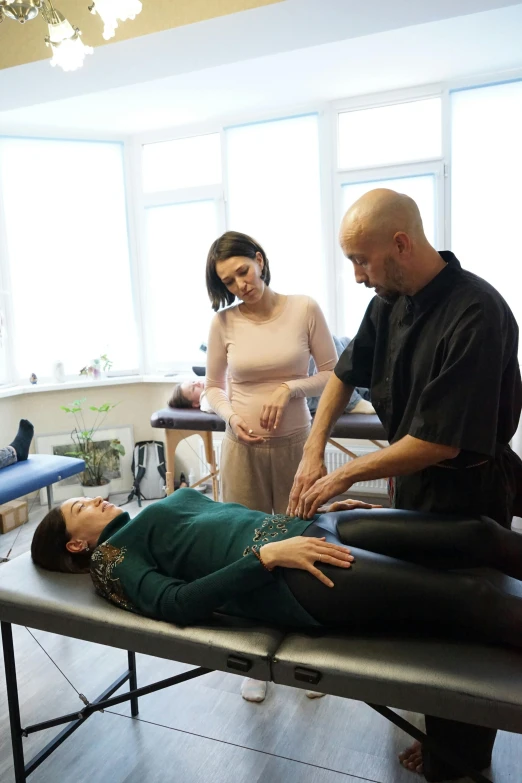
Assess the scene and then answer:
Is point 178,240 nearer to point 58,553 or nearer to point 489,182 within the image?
point 489,182

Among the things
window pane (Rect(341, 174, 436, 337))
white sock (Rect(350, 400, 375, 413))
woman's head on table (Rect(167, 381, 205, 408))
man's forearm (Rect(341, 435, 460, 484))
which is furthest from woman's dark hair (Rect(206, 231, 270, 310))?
window pane (Rect(341, 174, 436, 337))

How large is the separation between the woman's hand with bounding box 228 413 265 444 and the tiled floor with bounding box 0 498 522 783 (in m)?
0.89

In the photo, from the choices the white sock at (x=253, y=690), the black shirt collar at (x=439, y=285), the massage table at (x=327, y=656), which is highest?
the black shirt collar at (x=439, y=285)

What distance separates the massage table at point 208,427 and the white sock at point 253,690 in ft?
4.50

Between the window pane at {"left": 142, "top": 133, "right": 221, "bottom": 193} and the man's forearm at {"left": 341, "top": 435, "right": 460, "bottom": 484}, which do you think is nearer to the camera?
the man's forearm at {"left": 341, "top": 435, "right": 460, "bottom": 484}

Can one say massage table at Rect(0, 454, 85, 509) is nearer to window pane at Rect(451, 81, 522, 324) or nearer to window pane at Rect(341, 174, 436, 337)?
window pane at Rect(341, 174, 436, 337)

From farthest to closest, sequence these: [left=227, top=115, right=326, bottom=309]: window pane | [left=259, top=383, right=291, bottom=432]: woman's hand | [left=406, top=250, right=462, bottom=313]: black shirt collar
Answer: [left=227, top=115, right=326, bottom=309]: window pane → [left=259, top=383, right=291, bottom=432]: woman's hand → [left=406, top=250, right=462, bottom=313]: black shirt collar

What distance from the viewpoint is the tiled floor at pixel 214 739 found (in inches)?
66.9

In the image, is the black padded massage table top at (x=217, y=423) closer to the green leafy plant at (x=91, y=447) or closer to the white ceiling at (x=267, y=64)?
the green leafy plant at (x=91, y=447)

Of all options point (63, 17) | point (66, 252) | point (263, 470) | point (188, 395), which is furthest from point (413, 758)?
point (66, 252)

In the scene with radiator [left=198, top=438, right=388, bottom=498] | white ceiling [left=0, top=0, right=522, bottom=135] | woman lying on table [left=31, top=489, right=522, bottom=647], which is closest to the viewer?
woman lying on table [left=31, top=489, right=522, bottom=647]

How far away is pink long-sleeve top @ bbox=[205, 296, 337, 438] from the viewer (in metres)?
1.99

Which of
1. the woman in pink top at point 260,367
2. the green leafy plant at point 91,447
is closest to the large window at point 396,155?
the woman in pink top at point 260,367

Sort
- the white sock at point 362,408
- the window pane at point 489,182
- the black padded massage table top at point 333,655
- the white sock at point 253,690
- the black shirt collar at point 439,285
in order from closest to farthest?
the black padded massage table top at point 333,655
the black shirt collar at point 439,285
the white sock at point 253,690
the white sock at point 362,408
the window pane at point 489,182
